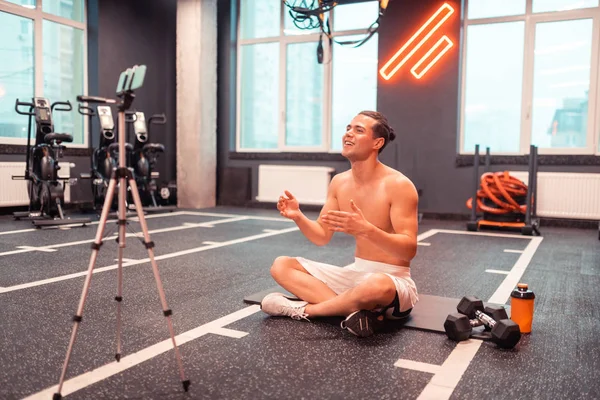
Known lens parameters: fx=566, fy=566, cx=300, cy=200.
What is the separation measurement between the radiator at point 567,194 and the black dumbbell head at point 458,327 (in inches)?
190

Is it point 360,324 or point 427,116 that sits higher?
point 427,116

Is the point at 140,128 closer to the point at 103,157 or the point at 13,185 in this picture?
the point at 103,157

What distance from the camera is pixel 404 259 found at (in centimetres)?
242

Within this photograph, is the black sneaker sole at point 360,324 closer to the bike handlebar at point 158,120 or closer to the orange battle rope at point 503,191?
the orange battle rope at point 503,191

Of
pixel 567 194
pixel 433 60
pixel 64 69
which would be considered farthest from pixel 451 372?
pixel 64 69

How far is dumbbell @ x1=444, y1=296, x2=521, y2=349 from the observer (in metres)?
2.22

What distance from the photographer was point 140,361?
2.06 meters

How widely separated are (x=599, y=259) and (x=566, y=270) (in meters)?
0.68

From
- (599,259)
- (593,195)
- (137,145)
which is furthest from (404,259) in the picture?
(137,145)

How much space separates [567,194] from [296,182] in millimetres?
3499

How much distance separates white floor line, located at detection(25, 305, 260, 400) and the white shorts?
40cm

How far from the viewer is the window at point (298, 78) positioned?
7.98 metres

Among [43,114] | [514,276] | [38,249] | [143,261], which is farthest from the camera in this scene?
[43,114]

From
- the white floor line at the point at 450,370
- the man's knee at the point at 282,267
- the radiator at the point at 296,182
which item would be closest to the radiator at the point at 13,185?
the radiator at the point at 296,182
